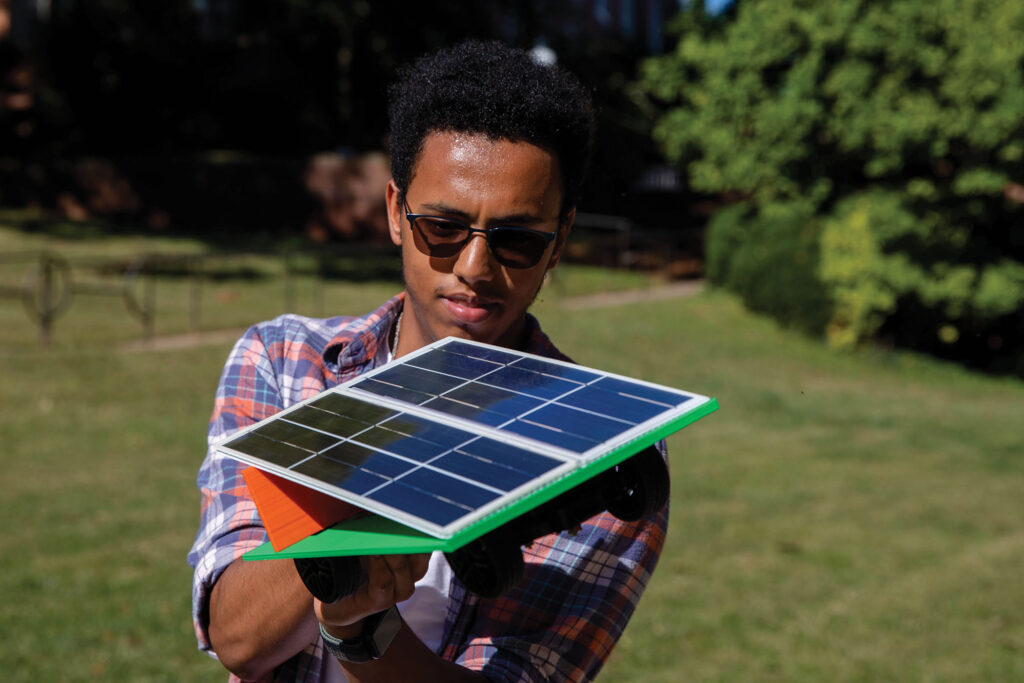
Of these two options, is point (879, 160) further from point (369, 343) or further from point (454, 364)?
point (454, 364)

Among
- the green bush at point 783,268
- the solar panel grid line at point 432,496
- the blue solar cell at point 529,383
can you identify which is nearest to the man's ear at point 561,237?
the blue solar cell at point 529,383

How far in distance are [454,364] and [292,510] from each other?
0.44 metres

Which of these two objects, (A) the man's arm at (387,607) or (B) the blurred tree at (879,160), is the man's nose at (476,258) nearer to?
(A) the man's arm at (387,607)

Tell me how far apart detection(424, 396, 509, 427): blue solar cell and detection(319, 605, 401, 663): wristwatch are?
1.06ft

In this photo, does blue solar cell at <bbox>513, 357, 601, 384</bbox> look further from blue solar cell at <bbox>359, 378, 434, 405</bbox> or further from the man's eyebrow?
the man's eyebrow

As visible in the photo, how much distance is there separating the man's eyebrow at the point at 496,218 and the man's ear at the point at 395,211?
7.4 inches

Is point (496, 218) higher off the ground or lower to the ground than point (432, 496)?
higher

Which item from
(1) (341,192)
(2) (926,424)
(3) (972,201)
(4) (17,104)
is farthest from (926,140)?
(4) (17,104)

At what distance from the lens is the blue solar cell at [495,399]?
5.52 feet

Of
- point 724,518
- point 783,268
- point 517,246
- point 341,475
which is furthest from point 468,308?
point 783,268

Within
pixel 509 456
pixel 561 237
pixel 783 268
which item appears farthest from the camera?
pixel 783 268

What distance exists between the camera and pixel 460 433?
63.5 inches

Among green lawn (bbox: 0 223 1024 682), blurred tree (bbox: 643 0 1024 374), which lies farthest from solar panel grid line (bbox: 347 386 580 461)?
blurred tree (bbox: 643 0 1024 374)

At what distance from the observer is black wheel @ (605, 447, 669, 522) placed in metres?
1.62
